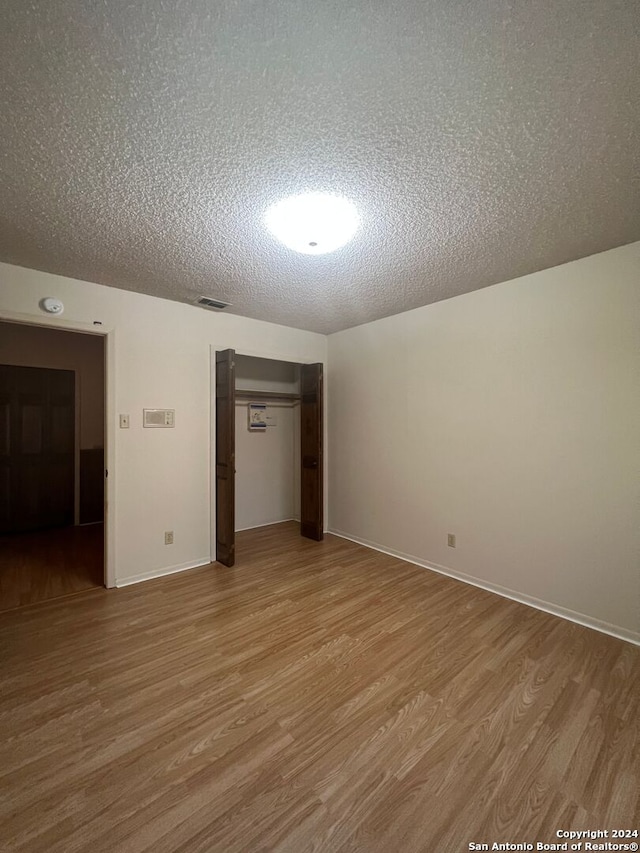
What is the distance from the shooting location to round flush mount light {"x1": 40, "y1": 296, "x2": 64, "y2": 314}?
2.71m

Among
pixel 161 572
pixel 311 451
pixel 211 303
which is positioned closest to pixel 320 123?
pixel 211 303

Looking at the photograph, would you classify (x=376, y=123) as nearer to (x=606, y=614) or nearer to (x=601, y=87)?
(x=601, y=87)

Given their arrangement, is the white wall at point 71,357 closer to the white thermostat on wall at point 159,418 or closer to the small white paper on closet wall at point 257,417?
the small white paper on closet wall at point 257,417

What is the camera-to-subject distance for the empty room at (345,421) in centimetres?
116

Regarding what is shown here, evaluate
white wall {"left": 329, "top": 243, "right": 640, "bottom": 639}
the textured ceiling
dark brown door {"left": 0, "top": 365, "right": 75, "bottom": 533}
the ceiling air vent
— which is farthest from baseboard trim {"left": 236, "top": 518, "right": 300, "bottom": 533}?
the textured ceiling

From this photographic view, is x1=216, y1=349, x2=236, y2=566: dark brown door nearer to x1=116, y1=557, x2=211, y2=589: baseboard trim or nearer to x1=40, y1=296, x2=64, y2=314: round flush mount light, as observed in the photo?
x1=116, y1=557, x2=211, y2=589: baseboard trim

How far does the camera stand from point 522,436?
109 inches

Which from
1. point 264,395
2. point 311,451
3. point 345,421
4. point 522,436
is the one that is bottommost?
point 311,451

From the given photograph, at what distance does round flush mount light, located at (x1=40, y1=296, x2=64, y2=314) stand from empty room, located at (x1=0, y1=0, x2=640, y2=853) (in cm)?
2

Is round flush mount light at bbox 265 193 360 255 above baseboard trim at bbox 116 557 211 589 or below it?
above

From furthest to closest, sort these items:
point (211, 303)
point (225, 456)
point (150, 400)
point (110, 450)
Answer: point (225, 456)
point (211, 303)
point (150, 400)
point (110, 450)

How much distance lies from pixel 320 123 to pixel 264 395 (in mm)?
3432

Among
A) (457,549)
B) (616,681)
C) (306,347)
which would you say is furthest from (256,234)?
(616,681)

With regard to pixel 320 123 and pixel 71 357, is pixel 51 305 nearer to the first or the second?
pixel 320 123
